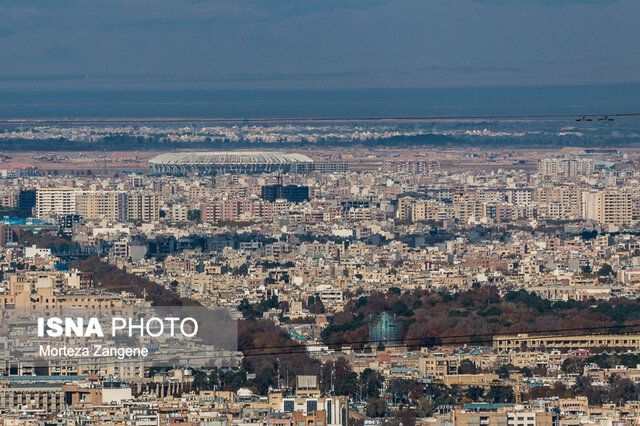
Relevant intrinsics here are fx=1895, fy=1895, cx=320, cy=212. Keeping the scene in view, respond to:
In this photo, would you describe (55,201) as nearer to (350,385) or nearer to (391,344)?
(391,344)

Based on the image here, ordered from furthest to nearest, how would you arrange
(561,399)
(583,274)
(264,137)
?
(264,137), (583,274), (561,399)

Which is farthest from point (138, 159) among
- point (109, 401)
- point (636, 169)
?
point (109, 401)

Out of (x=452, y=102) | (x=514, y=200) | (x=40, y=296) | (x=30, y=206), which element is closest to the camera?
(x=40, y=296)

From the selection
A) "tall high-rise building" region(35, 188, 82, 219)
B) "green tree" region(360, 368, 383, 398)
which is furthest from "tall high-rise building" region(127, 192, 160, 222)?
"green tree" region(360, 368, 383, 398)

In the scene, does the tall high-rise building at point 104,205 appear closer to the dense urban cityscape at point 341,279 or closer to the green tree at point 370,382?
the dense urban cityscape at point 341,279

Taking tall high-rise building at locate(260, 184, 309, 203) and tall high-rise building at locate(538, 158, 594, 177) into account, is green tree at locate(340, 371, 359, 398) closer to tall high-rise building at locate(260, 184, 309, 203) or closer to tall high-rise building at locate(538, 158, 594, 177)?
tall high-rise building at locate(260, 184, 309, 203)

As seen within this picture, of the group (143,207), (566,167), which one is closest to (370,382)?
(143,207)

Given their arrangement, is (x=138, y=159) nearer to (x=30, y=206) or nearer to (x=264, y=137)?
(x=264, y=137)

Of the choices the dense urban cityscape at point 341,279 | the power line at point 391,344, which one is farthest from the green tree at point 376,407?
the power line at point 391,344
